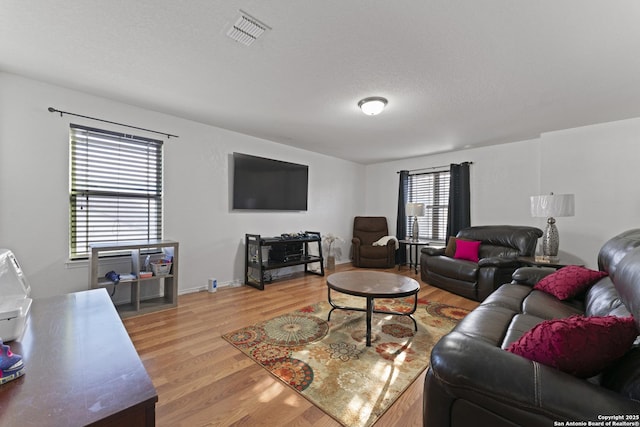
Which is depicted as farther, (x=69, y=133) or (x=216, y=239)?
(x=216, y=239)

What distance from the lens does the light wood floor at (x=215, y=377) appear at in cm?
144

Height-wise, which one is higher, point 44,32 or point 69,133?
point 44,32

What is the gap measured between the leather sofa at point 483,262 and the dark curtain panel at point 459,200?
41 centimetres

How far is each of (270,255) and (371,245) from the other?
222cm

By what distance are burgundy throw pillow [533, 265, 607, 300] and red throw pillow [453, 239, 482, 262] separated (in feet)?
5.48

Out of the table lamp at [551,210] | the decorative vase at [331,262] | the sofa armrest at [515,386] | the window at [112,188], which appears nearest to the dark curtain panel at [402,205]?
the decorative vase at [331,262]

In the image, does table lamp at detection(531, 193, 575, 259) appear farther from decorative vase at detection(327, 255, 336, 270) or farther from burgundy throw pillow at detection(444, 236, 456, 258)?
decorative vase at detection(327, 255, 336, 270)

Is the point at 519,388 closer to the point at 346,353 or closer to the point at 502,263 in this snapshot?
the point at 346,353

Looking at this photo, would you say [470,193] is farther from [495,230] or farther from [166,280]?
[166,280]

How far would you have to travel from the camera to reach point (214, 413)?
1460mm

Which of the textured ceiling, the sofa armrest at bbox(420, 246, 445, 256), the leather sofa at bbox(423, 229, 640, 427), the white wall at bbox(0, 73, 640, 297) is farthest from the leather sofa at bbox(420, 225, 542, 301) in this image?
the leather sofa at bbox(423, 229, 640, 427)

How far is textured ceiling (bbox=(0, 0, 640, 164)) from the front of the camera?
63.1 inches

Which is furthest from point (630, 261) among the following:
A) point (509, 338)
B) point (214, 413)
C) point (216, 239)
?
point (216, 239)

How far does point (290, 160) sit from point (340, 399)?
387cm
